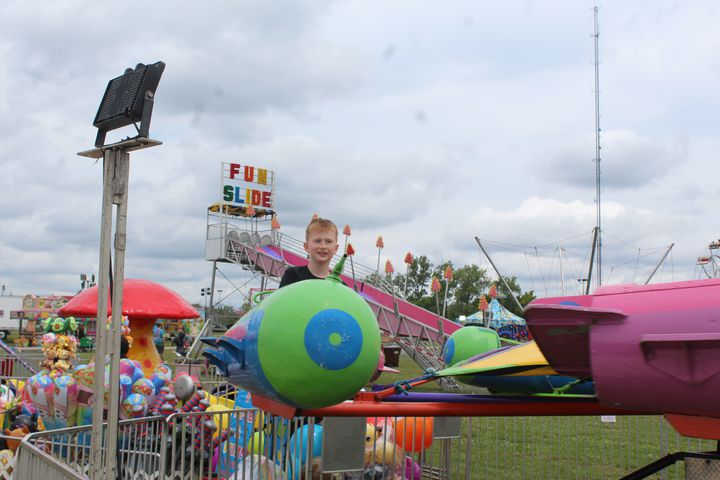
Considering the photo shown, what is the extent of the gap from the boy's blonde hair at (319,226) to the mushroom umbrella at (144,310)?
6.30 meters

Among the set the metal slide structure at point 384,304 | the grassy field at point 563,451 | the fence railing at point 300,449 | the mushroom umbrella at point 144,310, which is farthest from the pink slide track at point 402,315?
the fence railing at point 300,449

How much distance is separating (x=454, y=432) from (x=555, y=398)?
910 mm

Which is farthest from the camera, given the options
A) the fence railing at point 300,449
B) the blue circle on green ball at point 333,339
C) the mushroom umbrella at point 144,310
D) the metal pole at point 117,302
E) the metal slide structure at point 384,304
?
the metal slide structure at point 384,304

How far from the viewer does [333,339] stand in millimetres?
2713

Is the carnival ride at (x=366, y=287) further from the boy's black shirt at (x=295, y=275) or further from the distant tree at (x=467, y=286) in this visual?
the distant tree at (x=467, y=286)

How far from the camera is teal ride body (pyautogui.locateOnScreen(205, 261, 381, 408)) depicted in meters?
2.71

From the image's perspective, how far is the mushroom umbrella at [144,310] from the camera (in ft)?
34.0

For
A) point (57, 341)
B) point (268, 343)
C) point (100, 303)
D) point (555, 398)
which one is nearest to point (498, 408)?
point (555, 398)

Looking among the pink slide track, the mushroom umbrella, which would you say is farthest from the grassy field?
the pink slide track

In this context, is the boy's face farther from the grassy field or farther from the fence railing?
the grassy field

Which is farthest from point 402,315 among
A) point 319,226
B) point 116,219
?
point 116,219

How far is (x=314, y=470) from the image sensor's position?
12.9 feet

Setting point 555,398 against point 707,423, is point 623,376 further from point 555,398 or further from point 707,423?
point 555,398

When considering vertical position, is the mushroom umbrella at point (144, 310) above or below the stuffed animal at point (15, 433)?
above
